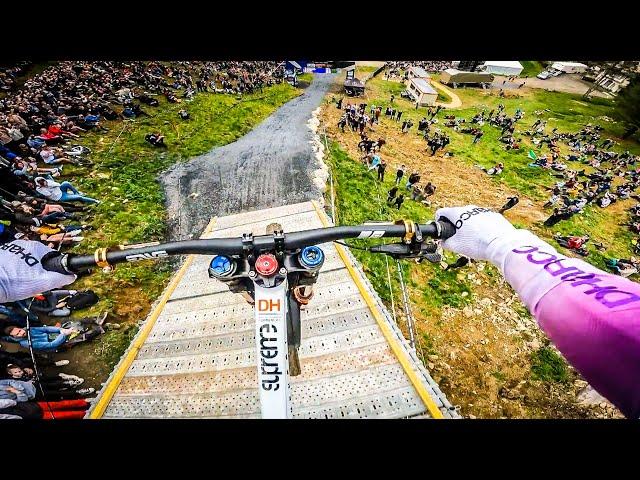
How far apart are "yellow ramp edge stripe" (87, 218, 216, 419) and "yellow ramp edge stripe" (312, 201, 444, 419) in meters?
2.56

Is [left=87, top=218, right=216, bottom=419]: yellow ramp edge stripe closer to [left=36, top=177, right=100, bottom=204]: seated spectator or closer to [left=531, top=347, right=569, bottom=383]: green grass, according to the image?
[left=36, top=177, right=100, bottom=204]: seated spectator

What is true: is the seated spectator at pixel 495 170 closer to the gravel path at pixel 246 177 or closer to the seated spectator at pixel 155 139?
the gravel path at pixel 246 177

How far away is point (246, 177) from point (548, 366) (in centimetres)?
693

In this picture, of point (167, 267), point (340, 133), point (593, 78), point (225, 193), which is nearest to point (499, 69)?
point (593, 78)

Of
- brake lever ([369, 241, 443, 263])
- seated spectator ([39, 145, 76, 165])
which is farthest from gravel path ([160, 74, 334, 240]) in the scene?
brake lever ([369, 241, 443, 263])

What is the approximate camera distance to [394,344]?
10.7ft

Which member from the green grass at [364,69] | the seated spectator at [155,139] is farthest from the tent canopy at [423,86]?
the seated spectator at [155,139]

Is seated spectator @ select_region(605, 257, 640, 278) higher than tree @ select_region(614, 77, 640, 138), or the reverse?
tree @ select_region(614, 77, 640, 138)

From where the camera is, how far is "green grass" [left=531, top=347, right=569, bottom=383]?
14.2 feet

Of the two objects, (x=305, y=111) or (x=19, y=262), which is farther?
(x=305, y=111)

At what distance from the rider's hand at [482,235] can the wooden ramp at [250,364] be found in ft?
5.95

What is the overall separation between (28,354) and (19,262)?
293 cm

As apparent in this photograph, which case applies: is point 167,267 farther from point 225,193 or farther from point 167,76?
point 167,76

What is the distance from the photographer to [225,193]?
20.3 feet
